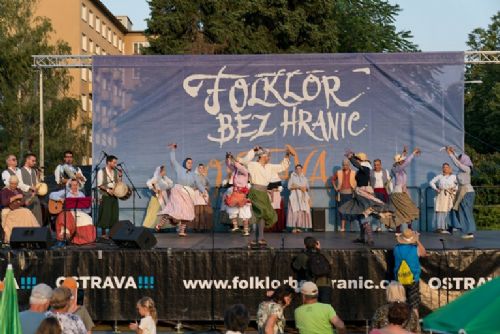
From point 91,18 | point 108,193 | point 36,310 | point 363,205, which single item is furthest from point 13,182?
point 91,18

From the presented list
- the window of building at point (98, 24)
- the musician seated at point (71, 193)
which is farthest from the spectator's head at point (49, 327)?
the window of building at point (98, 24)

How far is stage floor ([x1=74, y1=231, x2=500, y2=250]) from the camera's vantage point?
11555 mm

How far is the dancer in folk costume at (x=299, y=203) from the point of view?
1520 cm

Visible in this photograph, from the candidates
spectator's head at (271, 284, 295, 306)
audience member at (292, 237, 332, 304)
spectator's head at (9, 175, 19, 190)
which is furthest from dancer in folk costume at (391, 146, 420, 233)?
spectator's head at (9, 175, 19, 190)

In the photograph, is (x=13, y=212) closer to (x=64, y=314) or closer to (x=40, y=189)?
(x=40, y=189)

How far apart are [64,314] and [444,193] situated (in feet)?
32.4

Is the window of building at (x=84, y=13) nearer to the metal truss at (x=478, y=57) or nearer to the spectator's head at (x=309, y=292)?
the metal truss at (x=478, y=57)

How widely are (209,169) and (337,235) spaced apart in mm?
Result: 3157

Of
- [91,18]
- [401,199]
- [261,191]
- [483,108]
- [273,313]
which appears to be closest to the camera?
[273,313]

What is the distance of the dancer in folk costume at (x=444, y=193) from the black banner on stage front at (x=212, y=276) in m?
3.83

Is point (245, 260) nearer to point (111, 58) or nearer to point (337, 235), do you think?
point (337, 235)

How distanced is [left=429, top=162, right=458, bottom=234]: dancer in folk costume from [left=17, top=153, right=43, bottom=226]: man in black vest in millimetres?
6874

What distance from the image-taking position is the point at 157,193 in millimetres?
15125

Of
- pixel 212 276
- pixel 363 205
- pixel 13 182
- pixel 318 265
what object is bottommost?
pixel 212 276
